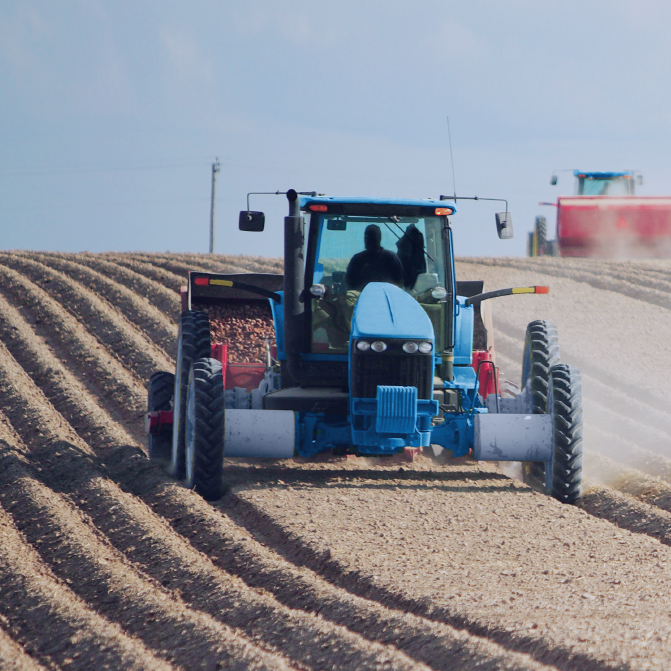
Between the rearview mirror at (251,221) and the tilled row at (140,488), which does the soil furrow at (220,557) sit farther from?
the rearview mirror at (251,221)

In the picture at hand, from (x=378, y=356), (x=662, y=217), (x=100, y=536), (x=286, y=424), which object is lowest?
(x=100, y=536)

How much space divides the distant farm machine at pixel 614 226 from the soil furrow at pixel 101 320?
11.0 m

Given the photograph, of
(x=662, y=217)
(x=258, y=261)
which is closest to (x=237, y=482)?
(x=258, y=261)

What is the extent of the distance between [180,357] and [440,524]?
9.15 ft

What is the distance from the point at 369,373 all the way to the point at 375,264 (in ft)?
3.39

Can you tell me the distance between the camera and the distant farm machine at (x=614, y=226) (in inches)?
824

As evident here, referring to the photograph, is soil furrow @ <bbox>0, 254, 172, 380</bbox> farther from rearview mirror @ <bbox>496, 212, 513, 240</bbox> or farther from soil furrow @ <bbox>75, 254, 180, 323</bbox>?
rearview mirror @ <bbox>496, 212, 513, 240</bbox>

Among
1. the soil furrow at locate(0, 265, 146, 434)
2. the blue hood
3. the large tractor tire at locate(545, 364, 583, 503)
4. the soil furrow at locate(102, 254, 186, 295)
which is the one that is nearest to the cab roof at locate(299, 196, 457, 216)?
the blue hood

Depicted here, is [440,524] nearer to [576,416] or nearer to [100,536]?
[576,416]

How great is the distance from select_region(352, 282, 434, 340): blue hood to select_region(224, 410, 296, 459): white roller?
875 mm

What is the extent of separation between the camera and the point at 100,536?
6410 millimetres

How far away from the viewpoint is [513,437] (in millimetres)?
7141

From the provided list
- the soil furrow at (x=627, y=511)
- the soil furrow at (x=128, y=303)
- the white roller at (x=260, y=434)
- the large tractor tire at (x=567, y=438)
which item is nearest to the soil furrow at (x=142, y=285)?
the soil furrow at (x=128, y=303)

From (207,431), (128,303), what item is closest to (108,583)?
(207,431)
